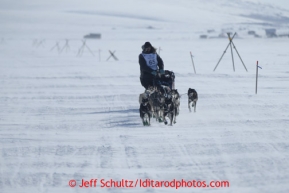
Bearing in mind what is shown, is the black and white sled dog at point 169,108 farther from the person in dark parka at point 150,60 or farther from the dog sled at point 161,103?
the person in dark parka at point 150,60

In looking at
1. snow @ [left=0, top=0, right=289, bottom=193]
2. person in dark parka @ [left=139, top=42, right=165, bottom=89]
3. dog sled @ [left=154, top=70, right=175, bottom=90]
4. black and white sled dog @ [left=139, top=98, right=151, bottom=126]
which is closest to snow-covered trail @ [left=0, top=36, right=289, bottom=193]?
snow @ [left=0, top=0, right=289, bottom=193]

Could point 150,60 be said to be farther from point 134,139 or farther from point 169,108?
point 134,139

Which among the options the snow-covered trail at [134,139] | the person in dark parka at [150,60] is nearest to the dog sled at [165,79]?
the person in dark parka at [150,60]

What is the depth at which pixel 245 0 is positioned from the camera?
552ft

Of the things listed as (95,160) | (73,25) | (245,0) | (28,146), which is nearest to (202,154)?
(95,160)

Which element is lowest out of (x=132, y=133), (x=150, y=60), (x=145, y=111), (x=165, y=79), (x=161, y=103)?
(x=132, y=133)

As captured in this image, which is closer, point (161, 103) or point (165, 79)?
point (161, 103)

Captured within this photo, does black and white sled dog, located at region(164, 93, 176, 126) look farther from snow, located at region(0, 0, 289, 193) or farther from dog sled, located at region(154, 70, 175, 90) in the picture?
dog sled, located at region(154, 70, 175, 90)

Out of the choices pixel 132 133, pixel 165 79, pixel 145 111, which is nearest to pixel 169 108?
pixel 145 111

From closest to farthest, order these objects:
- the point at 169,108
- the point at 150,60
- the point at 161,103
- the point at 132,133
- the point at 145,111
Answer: the point at 132,133, the point at 169,108, the point at 145,111, the point at 161,103, the point at 150,60

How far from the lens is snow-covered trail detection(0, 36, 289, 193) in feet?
23.8

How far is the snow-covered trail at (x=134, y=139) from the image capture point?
725 centimetres

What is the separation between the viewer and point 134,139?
9547 millimetres

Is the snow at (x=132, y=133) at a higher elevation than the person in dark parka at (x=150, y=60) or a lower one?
lower
